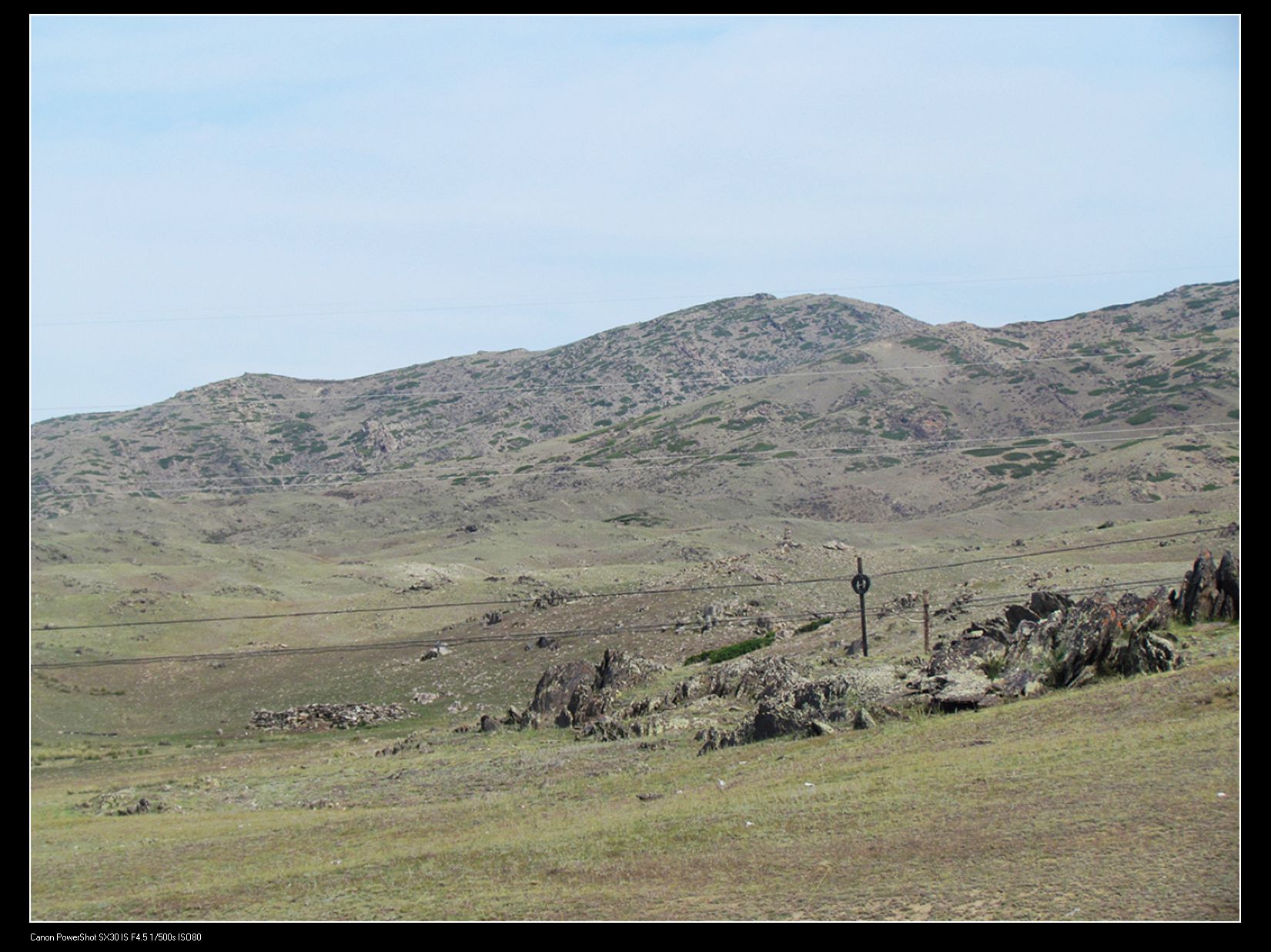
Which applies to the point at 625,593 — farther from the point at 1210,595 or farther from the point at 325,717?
the point at 1210,595

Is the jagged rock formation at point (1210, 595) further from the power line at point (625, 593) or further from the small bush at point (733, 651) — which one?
the power line at point (625, 593)

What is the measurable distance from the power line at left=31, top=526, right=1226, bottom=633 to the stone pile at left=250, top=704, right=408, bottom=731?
10.6 m

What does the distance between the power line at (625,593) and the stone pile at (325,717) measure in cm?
1062

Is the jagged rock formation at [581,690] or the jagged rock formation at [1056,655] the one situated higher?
the jagged rock formation at [1056,655]

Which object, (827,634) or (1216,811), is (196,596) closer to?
(827,634)

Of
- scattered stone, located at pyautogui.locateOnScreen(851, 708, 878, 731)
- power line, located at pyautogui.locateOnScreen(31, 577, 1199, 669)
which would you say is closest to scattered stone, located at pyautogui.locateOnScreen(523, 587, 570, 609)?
power line, located at pyautogui.locateOnScreen(31, 577, 1199, 669)

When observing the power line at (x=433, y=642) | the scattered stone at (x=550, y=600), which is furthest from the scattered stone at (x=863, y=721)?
the scattered stone at (x=550, y=600)

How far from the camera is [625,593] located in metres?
72.8

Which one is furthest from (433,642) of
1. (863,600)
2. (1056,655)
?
(1056,655)

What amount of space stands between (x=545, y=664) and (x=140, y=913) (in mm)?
40134

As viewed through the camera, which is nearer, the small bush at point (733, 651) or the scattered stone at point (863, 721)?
the scattered stone at point (863, 721)

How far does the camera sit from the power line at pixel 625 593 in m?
69.7

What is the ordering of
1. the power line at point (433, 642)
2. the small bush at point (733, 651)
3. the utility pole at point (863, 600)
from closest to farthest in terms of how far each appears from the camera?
the utility pole at point (863, 600) → the small bush at point (733, 651) → the power line at point (433, 642)

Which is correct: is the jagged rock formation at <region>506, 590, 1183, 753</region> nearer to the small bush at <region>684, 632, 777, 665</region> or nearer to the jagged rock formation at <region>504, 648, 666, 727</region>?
the jagged rock formation at <region>504, 648, 666, 727</region>
